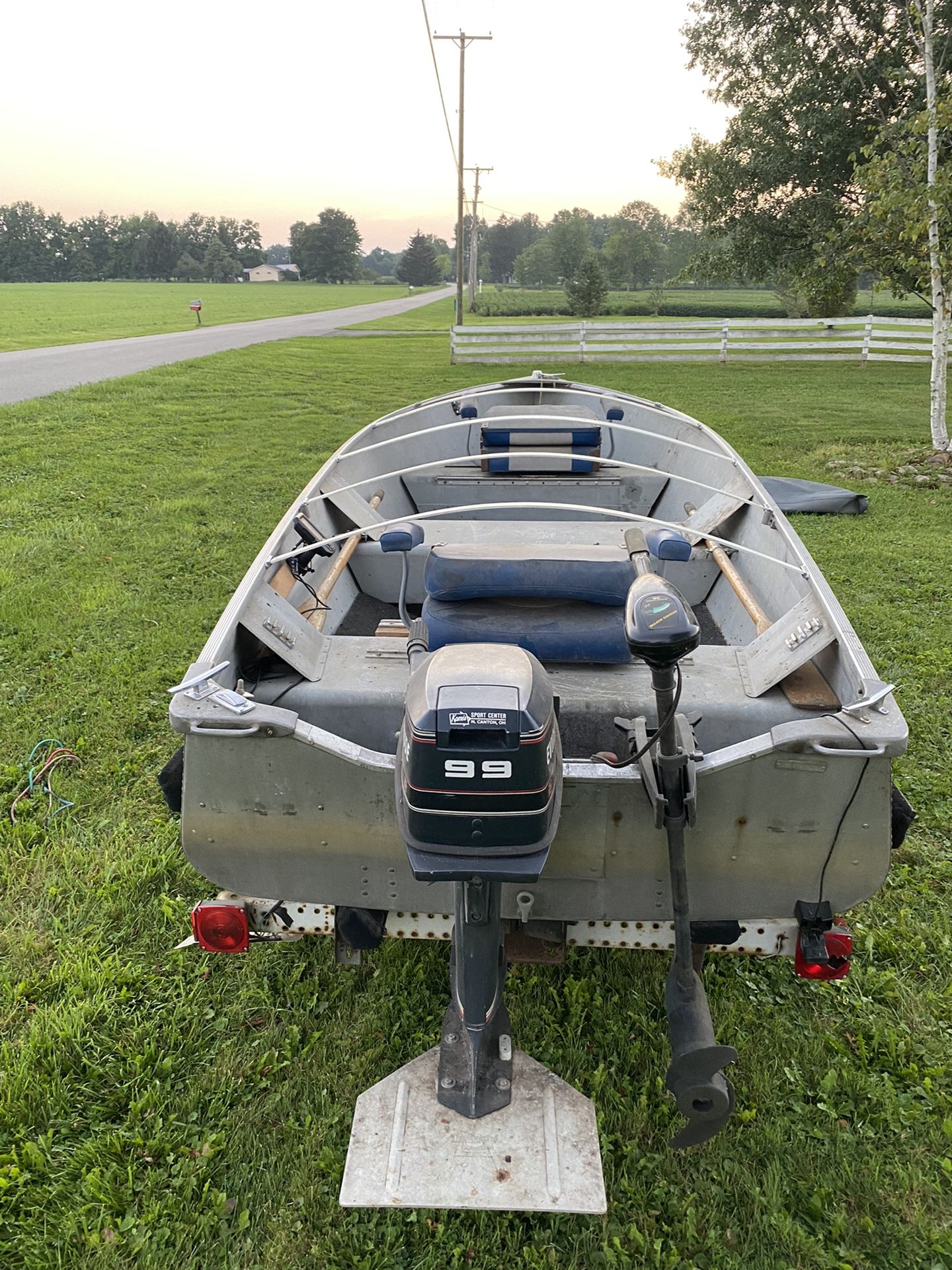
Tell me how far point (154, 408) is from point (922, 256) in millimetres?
11309

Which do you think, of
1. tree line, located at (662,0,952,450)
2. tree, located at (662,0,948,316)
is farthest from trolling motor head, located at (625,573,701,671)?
tree, located at (662,0,948,316)

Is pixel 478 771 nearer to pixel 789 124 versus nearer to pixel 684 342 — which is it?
pixel 789 124

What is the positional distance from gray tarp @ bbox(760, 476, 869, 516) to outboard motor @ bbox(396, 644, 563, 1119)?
6.71m

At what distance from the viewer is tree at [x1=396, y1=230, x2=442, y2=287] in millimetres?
104188

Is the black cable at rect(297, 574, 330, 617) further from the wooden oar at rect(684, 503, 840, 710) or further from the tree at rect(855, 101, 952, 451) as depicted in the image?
the tree at rect(855, 101, 952, 451)

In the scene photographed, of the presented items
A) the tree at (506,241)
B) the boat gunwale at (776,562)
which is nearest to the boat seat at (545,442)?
the boat gunwale at (776,562)

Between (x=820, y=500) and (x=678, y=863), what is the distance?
695cm

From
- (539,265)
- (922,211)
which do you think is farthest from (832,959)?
(539,265)

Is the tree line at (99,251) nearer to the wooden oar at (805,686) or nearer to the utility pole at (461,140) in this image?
the utility pole at (461,140)

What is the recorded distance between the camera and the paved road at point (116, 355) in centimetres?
1503

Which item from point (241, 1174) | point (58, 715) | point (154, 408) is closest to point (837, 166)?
point (154, 408)

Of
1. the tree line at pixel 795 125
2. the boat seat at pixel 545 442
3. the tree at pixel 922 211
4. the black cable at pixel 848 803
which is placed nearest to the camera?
the black cable at pixel 848 803

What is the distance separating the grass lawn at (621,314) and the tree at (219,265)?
151 ft

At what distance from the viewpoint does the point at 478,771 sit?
173cm
